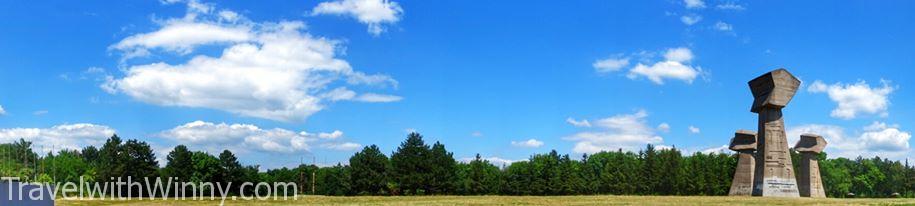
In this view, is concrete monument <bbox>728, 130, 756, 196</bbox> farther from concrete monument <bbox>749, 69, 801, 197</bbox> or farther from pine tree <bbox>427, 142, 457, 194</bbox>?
pine tree <bbox>427, 142, 457, 194</bbox>

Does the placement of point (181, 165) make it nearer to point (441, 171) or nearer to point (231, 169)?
point (231, 169)

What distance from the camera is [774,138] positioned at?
53406 mm

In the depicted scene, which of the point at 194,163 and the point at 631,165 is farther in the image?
the point at 631,165

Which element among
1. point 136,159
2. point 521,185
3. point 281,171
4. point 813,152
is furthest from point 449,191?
point 281,171

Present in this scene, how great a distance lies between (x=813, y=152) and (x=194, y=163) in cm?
5731

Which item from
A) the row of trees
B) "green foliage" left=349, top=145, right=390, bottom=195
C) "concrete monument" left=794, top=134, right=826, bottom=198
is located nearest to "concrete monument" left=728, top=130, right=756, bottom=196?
"concrete monument" left=794, top=134, right=826, bottom=198

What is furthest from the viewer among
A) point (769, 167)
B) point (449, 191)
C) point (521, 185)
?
point (521, 185)

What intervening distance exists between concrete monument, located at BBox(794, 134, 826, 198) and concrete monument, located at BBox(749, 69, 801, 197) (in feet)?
18.5

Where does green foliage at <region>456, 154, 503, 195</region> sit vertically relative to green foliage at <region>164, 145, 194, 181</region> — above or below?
below

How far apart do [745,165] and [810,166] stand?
4.97 metres

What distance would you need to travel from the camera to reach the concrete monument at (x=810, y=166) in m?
58.1

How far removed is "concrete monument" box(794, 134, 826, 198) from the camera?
2286 inches

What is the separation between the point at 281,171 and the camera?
12825 centimetres

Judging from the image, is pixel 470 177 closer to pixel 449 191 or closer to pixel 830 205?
pixel 449 191
